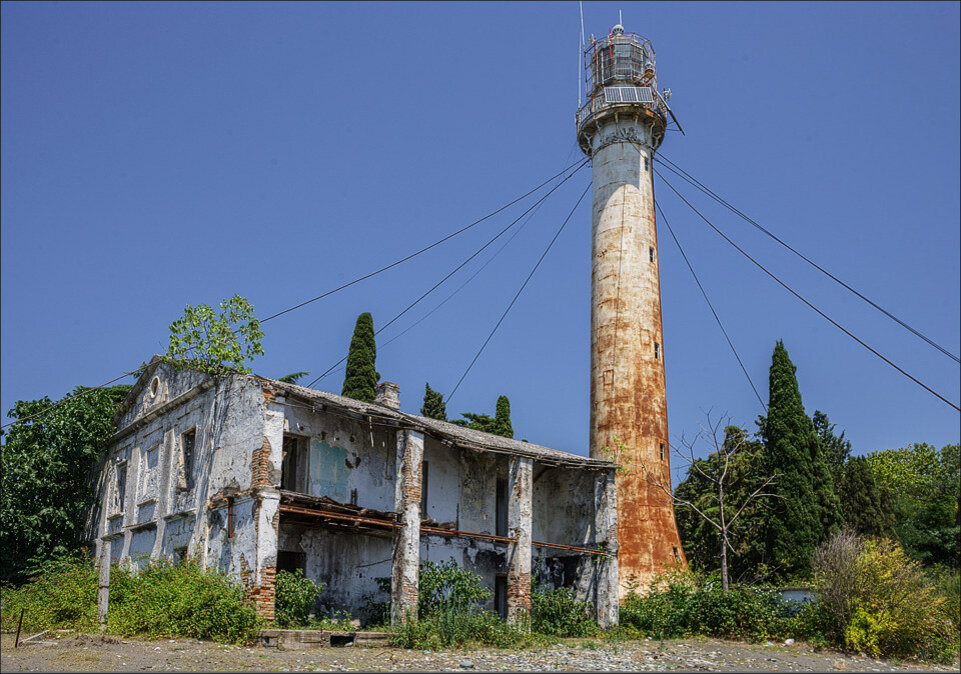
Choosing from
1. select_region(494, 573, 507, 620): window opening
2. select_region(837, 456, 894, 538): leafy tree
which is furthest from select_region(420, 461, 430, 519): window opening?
select_region(837, 456, 894, 538): leafy tree

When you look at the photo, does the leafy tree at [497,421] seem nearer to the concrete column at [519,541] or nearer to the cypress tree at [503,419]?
the cypress tree at [503,419]

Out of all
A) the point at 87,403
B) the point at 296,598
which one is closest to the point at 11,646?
the point at 296,598

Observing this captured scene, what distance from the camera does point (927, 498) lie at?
43.5 m

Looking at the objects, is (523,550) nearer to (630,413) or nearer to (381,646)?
(381,646)

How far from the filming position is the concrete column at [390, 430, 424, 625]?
18.1 m

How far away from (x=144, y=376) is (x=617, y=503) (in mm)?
13734

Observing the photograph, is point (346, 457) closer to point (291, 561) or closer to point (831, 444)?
point (291, 561)

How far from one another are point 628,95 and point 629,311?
25.3 ft

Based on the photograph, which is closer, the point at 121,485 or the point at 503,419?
the point at 121,485

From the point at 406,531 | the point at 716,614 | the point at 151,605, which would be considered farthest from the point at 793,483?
the point at 151,605

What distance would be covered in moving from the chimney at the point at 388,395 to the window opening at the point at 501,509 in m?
3.59

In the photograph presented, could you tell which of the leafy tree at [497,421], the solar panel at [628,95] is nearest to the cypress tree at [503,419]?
the leafy tree at [497,421]

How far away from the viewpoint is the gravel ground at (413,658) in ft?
43.0

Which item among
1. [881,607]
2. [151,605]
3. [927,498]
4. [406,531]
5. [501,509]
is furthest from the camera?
[927,498]
